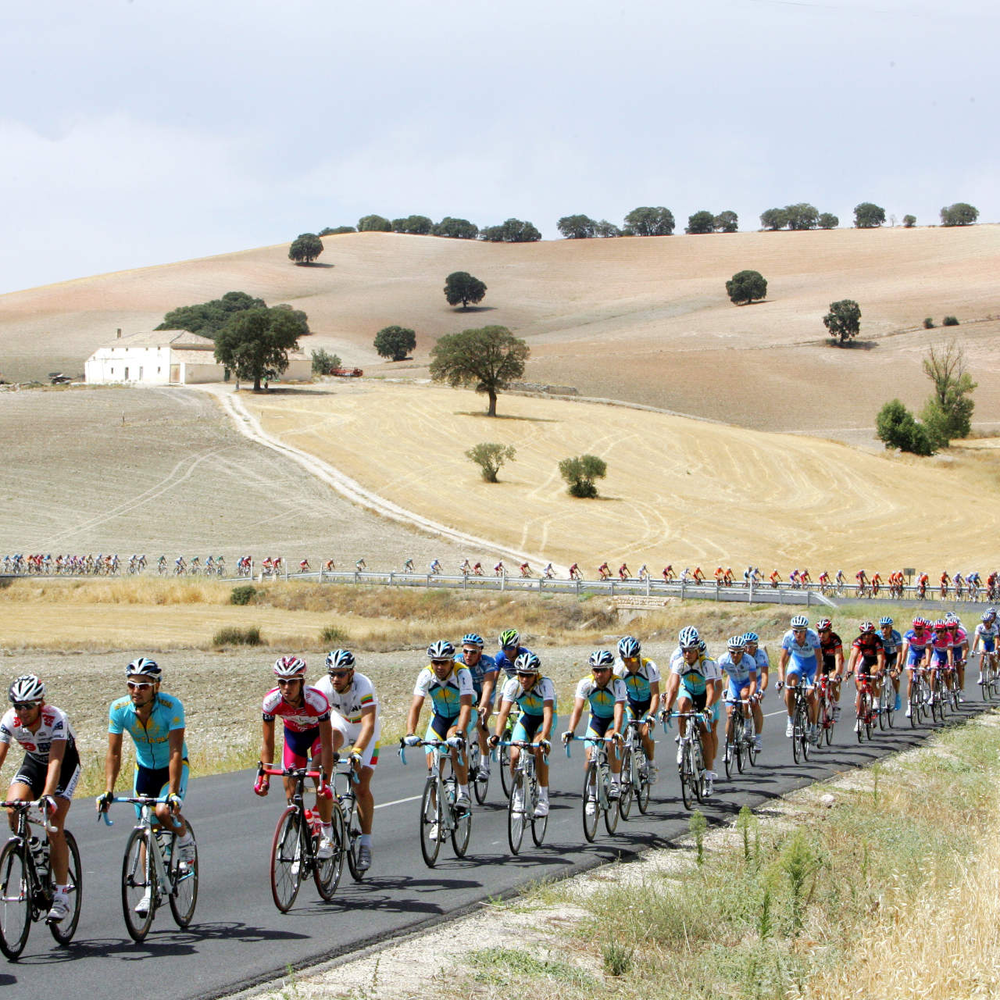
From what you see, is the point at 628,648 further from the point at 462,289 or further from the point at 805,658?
the point at 462,289

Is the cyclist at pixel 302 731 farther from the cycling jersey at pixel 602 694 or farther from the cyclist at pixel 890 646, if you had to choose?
the cyclist at pixel 890 646

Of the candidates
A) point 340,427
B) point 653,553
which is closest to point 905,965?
point 653,553

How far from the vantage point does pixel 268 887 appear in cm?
1050

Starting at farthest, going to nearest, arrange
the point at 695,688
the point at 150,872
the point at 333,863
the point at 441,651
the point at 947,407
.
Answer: the point at 947,407, the point at 695,688, the point at 441,651, the point at 333,863, the point at 150,872

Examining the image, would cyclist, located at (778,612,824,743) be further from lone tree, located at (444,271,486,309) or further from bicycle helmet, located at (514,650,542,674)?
lone tree, located at (444,271,486,309)

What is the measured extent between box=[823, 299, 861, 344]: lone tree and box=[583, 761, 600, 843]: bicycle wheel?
441ft

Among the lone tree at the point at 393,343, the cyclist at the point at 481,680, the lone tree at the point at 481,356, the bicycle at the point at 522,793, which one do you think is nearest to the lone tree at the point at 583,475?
the lone tree at the point at 481,356

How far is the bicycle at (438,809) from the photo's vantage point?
10836 millimetres

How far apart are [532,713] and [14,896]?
5291mm

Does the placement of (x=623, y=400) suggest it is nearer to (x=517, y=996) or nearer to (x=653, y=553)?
(x=653, y=553)

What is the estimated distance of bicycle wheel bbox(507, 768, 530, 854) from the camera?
1137 centimetres

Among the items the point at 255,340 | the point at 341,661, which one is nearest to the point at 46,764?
the point at 341,661

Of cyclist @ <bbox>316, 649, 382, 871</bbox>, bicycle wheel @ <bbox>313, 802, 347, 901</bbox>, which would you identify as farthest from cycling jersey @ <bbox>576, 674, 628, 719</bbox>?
bicycle wheel @ <bbox>313, 802, 347, 901</bbox>

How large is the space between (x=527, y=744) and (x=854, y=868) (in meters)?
3.02
